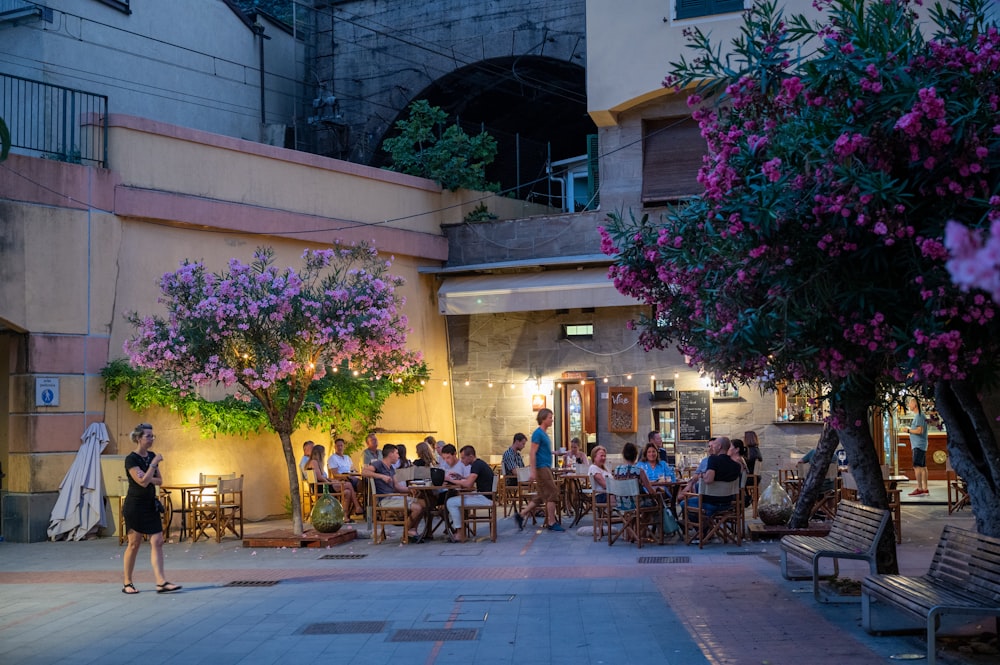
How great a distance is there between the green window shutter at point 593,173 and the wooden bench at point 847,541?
12.6 m

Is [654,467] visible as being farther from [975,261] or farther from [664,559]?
[975,261]

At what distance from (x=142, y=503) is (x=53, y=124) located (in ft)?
33.9

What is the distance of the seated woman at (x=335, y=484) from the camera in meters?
17.2

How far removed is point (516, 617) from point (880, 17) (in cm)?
559

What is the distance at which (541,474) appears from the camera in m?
16.2

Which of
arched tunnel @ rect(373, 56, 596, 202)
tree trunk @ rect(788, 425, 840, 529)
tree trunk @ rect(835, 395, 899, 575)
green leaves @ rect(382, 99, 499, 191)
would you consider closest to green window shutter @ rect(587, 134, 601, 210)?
arched tunnel @ rect(373, 56, 596, 202)

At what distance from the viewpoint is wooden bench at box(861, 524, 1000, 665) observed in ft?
23.1

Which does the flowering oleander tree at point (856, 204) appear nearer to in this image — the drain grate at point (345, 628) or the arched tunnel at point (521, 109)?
the drain grate at point (345, 628)

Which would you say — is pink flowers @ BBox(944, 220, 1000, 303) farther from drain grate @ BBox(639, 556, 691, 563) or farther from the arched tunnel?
the arched tunnel

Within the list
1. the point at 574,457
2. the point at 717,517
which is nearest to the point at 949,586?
the point at 717,517

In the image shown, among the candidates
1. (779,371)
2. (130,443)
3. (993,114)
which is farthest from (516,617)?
(130,443)

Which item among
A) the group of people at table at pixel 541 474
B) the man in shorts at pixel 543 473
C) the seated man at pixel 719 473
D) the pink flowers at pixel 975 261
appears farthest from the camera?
the man in shorts at pixel 543 473

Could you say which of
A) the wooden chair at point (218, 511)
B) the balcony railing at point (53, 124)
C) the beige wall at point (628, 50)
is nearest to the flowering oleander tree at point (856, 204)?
the wooden chair at point (218, 511)

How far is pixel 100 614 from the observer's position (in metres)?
10.1
